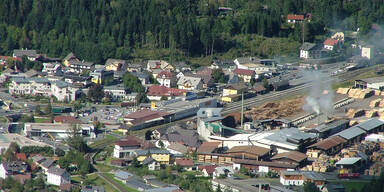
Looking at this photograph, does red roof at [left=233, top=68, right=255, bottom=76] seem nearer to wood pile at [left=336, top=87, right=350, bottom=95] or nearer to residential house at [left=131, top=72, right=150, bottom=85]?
residential house at [left=131, top=72, right=150, bottom=85]

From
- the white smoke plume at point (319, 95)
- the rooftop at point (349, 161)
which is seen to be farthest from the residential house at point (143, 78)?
the rooftop at point (349, 161)

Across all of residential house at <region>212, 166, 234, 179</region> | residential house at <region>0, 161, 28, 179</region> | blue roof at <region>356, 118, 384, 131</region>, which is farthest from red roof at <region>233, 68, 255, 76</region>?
residential house at <region>0, 161, 28, 179</region>

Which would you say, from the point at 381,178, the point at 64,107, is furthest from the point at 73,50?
the point at 381,178

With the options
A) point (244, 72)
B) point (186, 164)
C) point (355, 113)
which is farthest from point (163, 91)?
point (186, 164)

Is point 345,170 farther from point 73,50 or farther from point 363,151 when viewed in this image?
point 73,50

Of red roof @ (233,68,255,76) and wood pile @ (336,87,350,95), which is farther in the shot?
red roof @ (233,68,255,76)

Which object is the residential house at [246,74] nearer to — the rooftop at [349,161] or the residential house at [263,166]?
the residential house at [263,166]

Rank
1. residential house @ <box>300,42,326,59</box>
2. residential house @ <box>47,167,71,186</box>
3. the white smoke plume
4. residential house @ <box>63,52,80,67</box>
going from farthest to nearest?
residential house @ <box>300,42,326,59</box> < residential house @ <box>63,52,80,67</box> < the white smoke plume < residential house @ <box>47,167,71,186</box>
